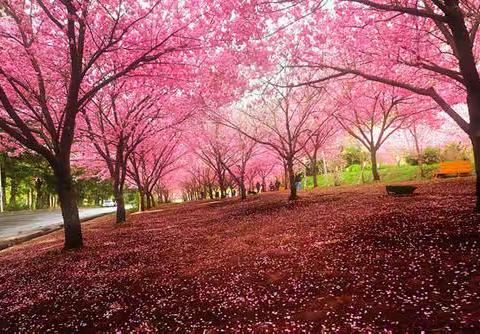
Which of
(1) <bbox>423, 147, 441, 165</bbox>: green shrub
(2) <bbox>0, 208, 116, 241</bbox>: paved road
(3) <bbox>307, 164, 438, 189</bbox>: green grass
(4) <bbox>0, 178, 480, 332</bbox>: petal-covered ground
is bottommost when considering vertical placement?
(4) <bbox>0, 178, 480, 332</bbox>: petal-covered ground

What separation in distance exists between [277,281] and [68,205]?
31.7 ft

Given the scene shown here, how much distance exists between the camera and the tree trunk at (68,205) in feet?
45.1

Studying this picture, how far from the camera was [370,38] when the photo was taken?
56.3 ft

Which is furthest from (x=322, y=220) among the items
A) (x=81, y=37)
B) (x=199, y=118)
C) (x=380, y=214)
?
(x=199, y=118)

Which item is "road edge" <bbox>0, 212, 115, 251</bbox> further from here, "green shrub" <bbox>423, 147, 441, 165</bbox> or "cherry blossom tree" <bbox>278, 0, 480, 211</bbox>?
"green shrub" <bbox>423, 147, 441, 165</bbox>

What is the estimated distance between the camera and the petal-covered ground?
597cm

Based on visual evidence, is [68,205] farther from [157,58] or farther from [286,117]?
[286,117]

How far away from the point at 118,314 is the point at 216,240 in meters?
6.41

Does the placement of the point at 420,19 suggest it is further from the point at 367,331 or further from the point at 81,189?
the point at 81,189

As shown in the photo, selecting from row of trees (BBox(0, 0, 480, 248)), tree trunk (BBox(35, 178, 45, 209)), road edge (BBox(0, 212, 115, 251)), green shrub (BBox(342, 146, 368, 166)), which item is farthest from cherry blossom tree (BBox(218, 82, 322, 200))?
tree trunk (BBox(35, 178, 45, 209))

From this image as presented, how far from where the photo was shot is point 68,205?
13805mm

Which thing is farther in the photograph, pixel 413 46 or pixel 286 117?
pixel 286 117

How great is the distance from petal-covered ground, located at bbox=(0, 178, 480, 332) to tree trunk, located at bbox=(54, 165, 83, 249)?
89 cm

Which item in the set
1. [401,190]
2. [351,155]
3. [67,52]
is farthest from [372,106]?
[351,155]
